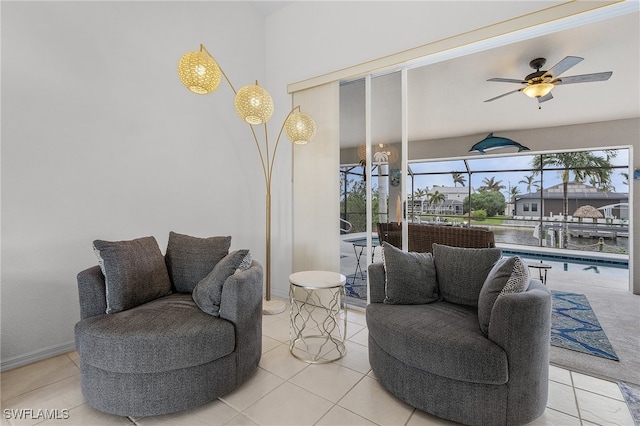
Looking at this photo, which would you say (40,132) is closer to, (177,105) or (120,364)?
(177,105)

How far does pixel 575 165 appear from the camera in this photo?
21.6 ft

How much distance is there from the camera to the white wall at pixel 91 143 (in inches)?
81.0

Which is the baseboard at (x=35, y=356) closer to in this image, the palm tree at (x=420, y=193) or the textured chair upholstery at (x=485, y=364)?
the textured chair upholstery at (x=485, y=364)

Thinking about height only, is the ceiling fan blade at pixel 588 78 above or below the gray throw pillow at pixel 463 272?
above

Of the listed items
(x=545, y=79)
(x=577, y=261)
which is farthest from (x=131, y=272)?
(x=577, y=261)

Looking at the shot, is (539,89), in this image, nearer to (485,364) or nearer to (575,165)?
(485,364)

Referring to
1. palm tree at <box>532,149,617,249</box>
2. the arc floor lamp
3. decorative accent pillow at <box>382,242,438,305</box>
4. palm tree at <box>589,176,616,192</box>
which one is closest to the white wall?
the arc floor lamp

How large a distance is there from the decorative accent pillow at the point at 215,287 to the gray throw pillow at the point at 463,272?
53.5 inches

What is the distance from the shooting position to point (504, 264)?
170 centimetres

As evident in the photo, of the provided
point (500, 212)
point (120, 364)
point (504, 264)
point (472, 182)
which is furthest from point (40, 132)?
point (500, 212)

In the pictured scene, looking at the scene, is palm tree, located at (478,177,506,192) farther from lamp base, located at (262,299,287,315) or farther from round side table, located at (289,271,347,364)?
lamp base, located at (262,299,287,315)

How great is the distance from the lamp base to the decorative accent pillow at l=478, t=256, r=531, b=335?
2.01 m

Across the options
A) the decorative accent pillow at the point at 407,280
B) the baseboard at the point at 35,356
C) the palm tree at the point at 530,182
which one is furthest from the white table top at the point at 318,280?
the palm tree at the point at 530,182

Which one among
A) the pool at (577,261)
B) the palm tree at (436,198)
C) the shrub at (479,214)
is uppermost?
the palm tree at (436,198)
